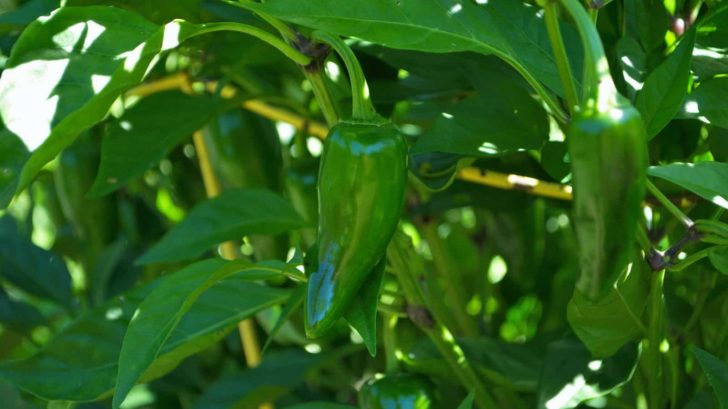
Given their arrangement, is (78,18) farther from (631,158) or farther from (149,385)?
(149,385)

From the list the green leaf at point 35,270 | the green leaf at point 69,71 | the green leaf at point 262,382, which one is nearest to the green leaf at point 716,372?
the green leaf at point 69,71

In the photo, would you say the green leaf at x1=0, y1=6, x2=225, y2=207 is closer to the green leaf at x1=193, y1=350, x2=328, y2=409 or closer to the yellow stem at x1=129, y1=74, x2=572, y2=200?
the yellow stem at x1=129, y1=74, x2=572, y2=200

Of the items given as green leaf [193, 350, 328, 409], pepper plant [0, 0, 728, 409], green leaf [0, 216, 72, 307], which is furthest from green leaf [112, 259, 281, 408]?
green leaf [0, 216, 72, 307]

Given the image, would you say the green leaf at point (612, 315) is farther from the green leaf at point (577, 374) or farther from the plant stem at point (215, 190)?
the plant stem at point (215, 190)

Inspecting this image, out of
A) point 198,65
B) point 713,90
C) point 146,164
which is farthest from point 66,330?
point 713,90

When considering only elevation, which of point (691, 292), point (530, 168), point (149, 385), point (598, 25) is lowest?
point (149, 385)

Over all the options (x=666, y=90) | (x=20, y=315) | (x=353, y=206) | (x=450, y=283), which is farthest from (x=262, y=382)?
(x=666, y=90)

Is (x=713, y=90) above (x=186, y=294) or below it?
above

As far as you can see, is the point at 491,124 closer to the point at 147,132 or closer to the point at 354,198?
the point at 354,198
